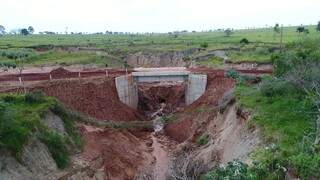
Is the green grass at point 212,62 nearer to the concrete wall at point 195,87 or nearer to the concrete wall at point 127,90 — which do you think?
the concrete wall at point 195,87

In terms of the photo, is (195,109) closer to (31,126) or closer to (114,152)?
(114,152)

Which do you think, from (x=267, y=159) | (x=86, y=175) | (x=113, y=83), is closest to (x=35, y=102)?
(x=86, y=175)

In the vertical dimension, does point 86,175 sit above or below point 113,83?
below

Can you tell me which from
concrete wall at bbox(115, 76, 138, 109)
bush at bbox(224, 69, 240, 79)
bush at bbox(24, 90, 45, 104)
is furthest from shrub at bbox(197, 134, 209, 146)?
concrete wall at bbox(115, 76, 138, 109)

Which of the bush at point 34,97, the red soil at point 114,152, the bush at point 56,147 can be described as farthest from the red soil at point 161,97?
the bush at point 56,147

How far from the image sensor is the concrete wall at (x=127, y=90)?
57.2m

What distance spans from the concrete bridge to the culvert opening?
2.46 m

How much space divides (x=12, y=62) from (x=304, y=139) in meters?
54.6

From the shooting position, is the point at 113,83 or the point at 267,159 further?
the point at 113,83

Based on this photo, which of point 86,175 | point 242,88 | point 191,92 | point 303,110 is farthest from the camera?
point 191,92

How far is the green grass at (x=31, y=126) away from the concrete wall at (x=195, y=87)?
19.7m

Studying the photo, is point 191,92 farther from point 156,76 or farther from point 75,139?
point 75,139

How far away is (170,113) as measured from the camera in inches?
2395

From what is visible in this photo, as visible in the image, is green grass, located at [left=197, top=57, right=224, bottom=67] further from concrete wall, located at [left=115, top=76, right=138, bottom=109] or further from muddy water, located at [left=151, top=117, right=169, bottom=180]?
muddy water, located at [left=151, top=117, right=169, bottom=180]
